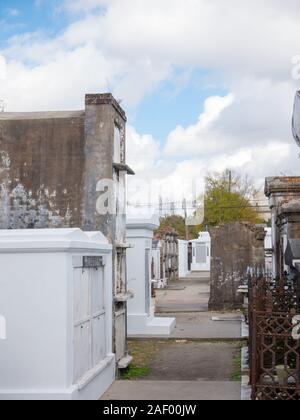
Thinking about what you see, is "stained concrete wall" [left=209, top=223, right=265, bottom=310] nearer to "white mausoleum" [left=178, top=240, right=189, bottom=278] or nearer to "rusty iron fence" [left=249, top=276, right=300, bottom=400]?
"rusty iron fence" [left=249, top=276, right=300, bottom=400]

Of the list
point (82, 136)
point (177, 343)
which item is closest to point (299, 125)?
point (82, 136)

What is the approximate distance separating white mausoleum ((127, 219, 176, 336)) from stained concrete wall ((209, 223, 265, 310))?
5827mm

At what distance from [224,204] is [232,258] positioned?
92.8ft

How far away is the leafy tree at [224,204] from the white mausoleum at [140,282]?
1277 inches

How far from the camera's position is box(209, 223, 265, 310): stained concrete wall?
2186 cm

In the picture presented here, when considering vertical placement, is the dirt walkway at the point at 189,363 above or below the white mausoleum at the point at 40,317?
below

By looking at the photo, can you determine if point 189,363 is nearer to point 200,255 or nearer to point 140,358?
point 140,358

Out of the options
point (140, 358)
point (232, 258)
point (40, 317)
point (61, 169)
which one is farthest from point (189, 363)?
point (232, 258)

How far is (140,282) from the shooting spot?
16.1 metres

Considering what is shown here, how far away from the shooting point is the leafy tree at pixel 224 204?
50.1 m

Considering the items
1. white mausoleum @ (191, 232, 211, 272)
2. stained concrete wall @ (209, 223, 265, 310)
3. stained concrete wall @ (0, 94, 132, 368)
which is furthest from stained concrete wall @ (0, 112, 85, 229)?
white mausoleum @ (191, 232, 211, 272)

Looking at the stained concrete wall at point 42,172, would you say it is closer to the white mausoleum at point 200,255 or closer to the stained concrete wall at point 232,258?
the stained concrete wall at point 232,258

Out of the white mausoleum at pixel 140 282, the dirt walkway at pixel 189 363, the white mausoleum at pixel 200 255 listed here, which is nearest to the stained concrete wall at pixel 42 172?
the dirt walkway at pixel 189 363

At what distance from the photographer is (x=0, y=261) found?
8.14 meters
